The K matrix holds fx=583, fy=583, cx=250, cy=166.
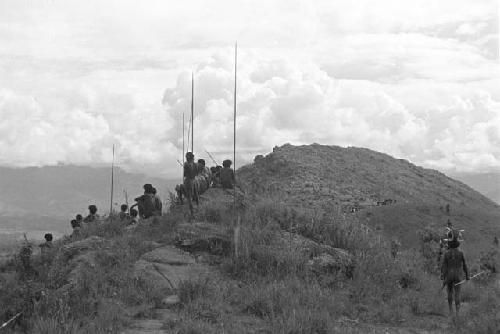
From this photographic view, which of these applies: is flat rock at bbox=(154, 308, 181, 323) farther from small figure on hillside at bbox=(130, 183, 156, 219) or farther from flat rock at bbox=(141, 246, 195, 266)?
small figure on hillside at bbox=(130, 183, 156, 219)

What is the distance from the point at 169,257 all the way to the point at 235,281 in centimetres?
177

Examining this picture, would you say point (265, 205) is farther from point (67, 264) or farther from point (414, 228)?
point (414, 228)

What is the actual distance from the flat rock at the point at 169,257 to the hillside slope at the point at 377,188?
681 inches

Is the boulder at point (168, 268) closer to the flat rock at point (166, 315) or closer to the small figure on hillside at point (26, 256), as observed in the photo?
the flat rock at point (166, 315)

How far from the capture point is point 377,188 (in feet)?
166

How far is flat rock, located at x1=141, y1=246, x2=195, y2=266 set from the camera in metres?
12.6

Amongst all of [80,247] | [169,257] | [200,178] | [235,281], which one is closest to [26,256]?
[80,247]

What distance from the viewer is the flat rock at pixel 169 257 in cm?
1262

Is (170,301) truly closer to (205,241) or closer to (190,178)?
(205,241)

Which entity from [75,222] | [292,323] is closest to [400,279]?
[292,323]

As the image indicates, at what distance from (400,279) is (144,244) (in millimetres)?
6031

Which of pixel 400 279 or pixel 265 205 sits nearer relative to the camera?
pixel 400 279

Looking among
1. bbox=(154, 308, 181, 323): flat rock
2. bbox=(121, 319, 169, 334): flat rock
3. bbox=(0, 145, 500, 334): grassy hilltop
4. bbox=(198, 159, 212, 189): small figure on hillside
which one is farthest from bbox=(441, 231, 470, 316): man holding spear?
bbox=(198, 159, 212, 189): small figure on hillside

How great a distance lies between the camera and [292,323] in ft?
29.9
